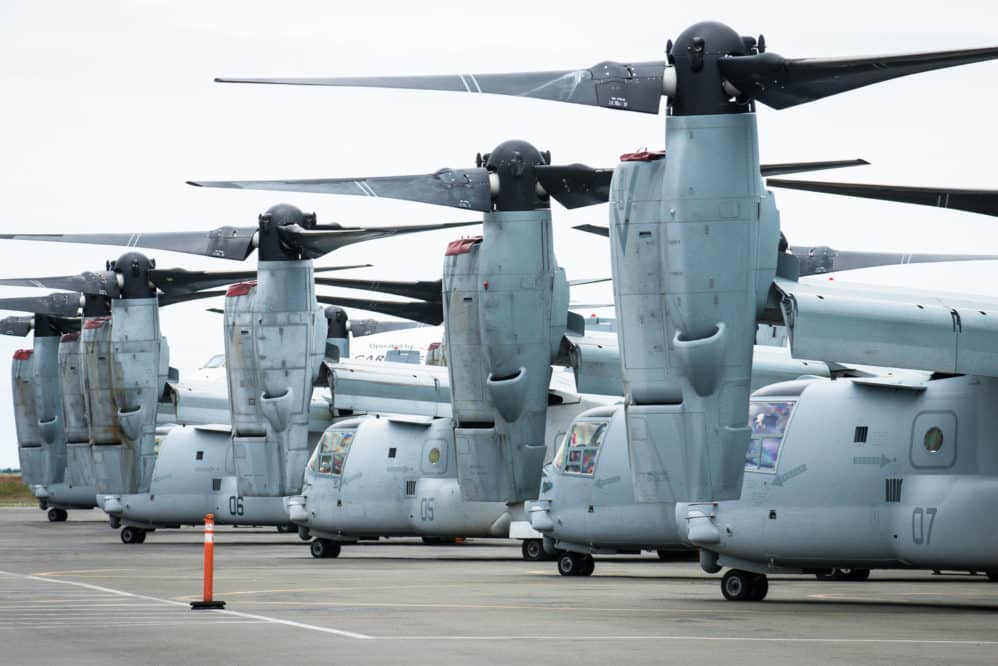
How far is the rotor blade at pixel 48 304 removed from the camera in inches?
2157

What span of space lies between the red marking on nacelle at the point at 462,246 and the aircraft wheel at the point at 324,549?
10.4 m

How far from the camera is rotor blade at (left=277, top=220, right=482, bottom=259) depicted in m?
36.4

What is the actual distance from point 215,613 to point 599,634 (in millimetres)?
5331

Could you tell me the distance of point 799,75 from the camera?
2092 centimetres

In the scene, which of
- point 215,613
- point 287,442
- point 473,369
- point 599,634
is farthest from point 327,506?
point 599,634

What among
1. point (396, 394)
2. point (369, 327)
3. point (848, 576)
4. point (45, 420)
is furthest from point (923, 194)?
point (369, 327)

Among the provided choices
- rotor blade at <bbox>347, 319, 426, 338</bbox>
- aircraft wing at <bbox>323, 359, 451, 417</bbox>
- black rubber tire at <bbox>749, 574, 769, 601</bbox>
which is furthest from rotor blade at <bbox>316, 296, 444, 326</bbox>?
rotor blade at <bbox>347, 319, 426, 338</bbox>

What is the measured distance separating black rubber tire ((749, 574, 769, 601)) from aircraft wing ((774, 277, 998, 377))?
4.29m

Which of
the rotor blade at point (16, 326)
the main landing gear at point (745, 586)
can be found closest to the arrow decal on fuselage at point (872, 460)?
the main landing gear at point (745, 586)

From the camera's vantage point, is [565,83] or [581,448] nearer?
[565,83]

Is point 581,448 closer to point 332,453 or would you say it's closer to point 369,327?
point 332,453

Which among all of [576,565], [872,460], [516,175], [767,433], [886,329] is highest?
[516,175]

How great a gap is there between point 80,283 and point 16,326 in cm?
2097

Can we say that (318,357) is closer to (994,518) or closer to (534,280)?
(534,280)
